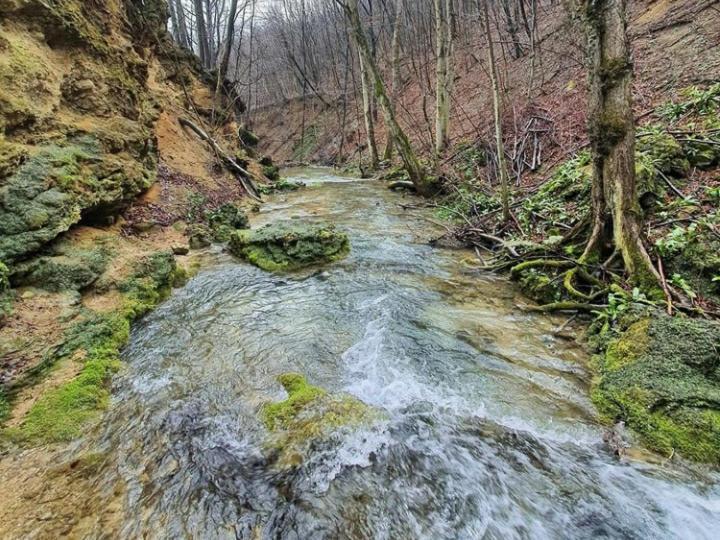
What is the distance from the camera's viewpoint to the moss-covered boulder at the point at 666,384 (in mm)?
2895

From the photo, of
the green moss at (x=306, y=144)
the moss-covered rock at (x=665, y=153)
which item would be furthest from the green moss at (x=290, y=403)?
the green moss at (x=306, y=144)

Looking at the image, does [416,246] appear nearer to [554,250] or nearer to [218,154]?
[554,250]

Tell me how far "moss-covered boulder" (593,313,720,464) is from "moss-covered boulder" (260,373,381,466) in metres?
2.11

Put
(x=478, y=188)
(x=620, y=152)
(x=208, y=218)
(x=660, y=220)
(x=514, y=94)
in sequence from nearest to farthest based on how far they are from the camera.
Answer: (x=620, y=152), (x=660, y=220), (x=208, y=218), (x=478, y=188), (x=514, y=94)

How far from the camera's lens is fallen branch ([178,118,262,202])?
13.2 m

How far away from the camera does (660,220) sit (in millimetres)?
5125

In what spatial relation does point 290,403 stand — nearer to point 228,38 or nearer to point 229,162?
point 229,162

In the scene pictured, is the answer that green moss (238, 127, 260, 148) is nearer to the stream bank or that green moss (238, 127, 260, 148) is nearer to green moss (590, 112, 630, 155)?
the stream bank

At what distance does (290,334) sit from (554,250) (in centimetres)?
395

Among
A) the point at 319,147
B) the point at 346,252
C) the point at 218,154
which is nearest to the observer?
the point at 346,252

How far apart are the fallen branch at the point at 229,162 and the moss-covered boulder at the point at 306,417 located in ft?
34.9

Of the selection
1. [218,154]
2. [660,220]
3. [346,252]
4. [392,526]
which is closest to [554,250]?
[660,220]

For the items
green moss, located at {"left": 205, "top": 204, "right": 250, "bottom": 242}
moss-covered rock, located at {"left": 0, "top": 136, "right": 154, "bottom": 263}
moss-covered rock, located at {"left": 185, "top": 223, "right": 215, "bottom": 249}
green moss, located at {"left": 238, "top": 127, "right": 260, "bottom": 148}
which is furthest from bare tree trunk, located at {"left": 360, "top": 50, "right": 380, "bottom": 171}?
moss-covered rock, located at {"left": 0, "top": 136, "right": 154, "bottom": 263}

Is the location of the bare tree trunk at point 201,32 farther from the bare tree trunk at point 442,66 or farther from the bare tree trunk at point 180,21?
the bare tree trunk at point 442,66
